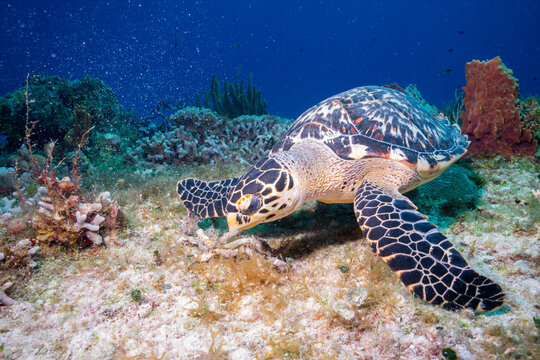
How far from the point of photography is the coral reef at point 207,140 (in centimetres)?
606

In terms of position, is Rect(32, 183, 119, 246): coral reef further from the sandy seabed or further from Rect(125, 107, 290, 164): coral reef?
Rect(125, 107, 290, 164): coral reef

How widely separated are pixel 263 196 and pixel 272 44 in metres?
121

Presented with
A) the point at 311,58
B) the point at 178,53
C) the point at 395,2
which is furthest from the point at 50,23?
the point at 395,2

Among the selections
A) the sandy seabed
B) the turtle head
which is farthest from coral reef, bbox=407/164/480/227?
the turtle head

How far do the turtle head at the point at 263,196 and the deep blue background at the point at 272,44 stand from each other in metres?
52.0

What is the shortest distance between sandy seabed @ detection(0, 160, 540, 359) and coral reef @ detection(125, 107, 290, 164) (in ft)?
11.3

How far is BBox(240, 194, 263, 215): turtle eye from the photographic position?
2.39 m

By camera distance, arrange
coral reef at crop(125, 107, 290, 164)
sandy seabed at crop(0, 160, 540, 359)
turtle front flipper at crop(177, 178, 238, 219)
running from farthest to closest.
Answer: coral reef at crop(125, 107, 290, 164)
turtle front flipper at crop(177, 178, 238, 219)
sandy seabed at crop(0, 160, 540, 359)

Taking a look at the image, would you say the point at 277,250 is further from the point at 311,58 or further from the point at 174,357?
the point at 311,58

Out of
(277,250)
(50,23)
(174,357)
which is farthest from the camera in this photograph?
(50,23)

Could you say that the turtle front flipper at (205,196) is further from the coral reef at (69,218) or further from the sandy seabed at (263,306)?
the coral reef at (69,218)

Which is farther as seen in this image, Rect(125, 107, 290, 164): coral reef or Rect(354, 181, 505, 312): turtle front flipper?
Rect(125, 107, 290, 164): coral reef

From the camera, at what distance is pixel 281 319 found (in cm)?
189

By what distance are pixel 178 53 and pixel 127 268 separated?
96.3 m
